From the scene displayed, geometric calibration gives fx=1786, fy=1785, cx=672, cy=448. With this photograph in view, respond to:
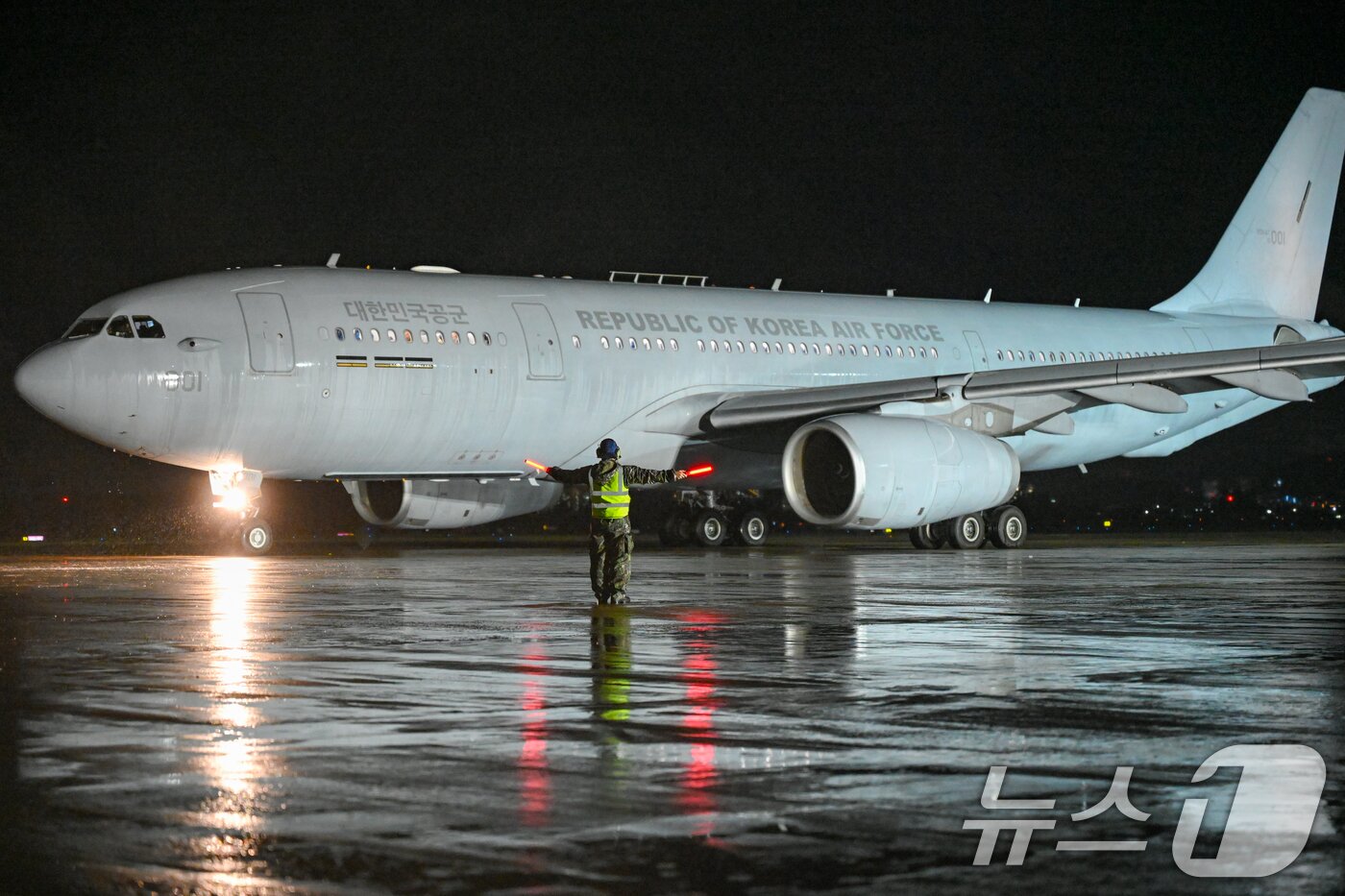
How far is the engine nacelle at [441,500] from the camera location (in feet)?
90.2

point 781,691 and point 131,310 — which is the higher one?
point 131,310

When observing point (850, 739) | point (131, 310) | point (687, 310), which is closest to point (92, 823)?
point (850, 739)

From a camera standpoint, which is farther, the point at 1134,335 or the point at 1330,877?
the point at 1134,335

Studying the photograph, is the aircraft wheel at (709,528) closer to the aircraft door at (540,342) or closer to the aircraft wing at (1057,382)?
the aircraft wing at (1057,382)

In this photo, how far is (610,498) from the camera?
1570 cm

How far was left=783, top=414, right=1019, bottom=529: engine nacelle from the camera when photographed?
24.9m

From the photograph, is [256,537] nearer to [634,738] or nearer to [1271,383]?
[1271,383]

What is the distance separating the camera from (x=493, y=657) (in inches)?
426

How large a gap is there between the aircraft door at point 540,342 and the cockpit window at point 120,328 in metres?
5.63

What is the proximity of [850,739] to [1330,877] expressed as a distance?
107 inches

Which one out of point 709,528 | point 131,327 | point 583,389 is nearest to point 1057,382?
point 583,389

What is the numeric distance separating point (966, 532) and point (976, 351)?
4079mm

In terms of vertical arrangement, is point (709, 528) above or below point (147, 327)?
below

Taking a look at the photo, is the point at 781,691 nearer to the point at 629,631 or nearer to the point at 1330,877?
the point at 629,631
